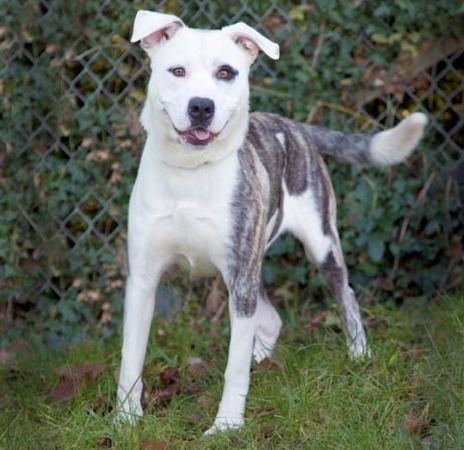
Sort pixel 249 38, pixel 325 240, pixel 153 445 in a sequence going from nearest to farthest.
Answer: pixel 153 445 < pixel 249 38 < pixel 325 240

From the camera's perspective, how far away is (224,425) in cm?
390

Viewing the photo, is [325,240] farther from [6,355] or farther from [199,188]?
[6,355]

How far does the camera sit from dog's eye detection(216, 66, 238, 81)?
388 cm

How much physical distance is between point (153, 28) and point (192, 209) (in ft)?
2.49

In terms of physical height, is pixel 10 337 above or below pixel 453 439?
below

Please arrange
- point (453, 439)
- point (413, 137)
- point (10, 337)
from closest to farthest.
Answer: point (453, 439), point (413, 137), point (10, 337)

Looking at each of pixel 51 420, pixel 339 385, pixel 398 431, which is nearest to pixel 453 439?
pixel 398 431

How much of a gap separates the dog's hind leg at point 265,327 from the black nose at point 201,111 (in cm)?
135

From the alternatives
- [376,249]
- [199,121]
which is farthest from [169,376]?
[376,249]

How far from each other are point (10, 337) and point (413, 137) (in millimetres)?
2655

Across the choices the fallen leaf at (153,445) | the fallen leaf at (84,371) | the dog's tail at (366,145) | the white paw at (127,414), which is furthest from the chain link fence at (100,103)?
the fallen leaf at (153,445)

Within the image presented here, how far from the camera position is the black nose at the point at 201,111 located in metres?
3.74

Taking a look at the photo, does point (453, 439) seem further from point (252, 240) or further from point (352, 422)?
point (252, 240)

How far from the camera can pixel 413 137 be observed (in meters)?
4.83
